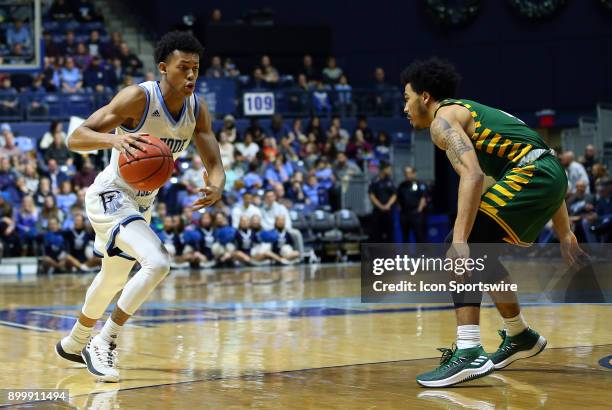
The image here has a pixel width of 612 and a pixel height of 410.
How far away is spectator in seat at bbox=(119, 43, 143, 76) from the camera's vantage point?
21391 millimetres

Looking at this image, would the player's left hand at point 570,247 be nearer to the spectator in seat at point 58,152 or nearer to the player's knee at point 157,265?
the player's knee at point 157,265

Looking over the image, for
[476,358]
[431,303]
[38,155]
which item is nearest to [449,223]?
[38,155]

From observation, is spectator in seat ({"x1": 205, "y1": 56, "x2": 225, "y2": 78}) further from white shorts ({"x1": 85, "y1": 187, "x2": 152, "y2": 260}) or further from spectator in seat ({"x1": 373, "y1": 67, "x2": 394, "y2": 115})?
white shorts ({"x1": 85, "y1": 187, "x2": 152, "y2": 260})

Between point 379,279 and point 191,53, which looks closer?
point 191,53

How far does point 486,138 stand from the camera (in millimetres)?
6160

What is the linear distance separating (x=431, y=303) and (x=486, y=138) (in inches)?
196

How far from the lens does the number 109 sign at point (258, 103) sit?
21.1m

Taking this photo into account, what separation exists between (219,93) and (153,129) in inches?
562

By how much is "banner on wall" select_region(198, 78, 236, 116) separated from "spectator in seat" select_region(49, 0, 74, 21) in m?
4.13

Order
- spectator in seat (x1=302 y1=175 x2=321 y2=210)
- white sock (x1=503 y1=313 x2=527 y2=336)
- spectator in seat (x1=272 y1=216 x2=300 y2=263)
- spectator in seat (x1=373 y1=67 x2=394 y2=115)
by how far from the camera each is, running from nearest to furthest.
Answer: white sock (x1=503 y1=313 x2=527 y2=336) < spectator in seat (x1=272 y1=216 x2=300 y2=263) < spectator in seat (x1=302 y1=175 x2=321 y2=210) < spectator in seat (x1=373 y1=67 x2=394 y2=115)

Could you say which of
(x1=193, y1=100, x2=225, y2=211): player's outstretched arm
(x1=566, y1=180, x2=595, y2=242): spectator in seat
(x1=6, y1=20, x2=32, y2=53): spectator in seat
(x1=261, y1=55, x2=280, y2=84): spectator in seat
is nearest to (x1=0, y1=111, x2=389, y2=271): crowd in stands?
(x1=261, y1=55, x2=280, y2=84): spectator in seat

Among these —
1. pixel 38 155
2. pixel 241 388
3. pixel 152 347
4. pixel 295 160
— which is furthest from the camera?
pixel 295 160

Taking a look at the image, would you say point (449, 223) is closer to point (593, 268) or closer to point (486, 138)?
point (593, 268)

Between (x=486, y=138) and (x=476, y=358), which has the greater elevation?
(x=486, y=138)
